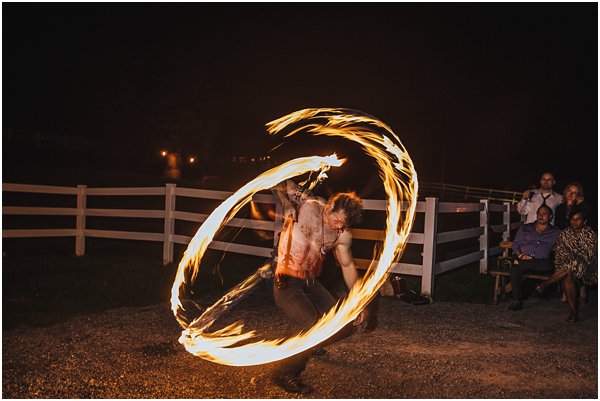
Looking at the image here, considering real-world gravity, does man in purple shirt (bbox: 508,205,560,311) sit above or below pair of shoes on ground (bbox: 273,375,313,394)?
above

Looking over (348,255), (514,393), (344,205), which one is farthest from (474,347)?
(344,205)

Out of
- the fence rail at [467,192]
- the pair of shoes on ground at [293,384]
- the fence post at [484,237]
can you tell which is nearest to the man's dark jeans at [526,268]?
the fence post at [484,237]

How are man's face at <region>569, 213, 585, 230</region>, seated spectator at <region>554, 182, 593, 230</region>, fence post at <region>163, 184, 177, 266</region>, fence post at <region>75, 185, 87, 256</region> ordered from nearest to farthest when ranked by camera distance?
man's face at <region>569, 213, 585, 230</region> < seated spectator at <region>554, 182, 593, 230</region> < fence post at <region>163, 184, 177, 266</region> < fence post at <region>75, 185, 87, 256</region>

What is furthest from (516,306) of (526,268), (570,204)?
(570,204)

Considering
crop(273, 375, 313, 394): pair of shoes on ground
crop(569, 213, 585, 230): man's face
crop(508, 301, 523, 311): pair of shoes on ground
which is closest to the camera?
crop(273, 375, 313, 394): pair of shoes on ground

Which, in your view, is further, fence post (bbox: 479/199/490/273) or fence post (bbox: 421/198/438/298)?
fence post (bbox: 479/199/490/273)

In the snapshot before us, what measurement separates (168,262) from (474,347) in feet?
22.3

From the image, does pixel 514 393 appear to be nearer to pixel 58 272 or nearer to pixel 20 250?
pixel 58 272

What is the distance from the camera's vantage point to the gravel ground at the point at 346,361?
194 inches

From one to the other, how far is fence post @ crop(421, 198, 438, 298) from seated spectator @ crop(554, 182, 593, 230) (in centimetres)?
210

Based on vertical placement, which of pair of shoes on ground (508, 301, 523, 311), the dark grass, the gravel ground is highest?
pair of shoes on ground (508, 301, 523, 311)

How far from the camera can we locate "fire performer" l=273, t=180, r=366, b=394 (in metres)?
4.95

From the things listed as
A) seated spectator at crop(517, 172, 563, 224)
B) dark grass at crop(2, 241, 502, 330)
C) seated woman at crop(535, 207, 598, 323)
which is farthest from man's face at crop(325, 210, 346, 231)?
seated spectator at crop(517, 172, 563, 224)

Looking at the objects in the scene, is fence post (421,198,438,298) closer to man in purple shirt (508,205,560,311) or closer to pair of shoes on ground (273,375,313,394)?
man in purple shirt (508,205,560,311)
